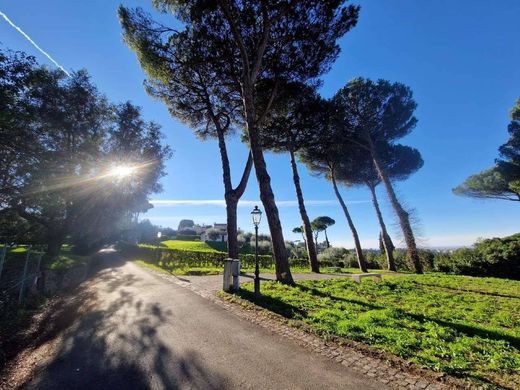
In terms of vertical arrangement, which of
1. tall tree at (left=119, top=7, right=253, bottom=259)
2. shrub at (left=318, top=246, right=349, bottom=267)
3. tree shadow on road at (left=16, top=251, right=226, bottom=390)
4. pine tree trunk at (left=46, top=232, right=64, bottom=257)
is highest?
tall tree at (left=119, top=7, right=253, bottom=259)

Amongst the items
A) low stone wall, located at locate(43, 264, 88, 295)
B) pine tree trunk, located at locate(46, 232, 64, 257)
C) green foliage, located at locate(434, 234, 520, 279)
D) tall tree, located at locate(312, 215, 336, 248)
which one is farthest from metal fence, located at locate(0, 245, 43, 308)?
tall tree, located at locate(312, 215, 336, 248)

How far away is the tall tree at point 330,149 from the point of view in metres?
18.7

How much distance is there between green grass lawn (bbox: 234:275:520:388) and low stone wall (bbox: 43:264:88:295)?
8.16 meters

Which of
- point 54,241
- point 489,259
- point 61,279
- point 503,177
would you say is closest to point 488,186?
point 503,177

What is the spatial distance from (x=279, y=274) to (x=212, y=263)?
33.3 ft

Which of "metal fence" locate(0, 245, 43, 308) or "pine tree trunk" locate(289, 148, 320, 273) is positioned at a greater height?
"pine tree trunk" locate(289, 148, 320, 273)

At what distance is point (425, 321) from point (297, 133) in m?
15.2

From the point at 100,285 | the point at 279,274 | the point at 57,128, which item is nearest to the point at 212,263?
the point at 100,285

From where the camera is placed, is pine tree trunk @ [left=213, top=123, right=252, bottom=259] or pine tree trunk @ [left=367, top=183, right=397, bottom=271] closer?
pine tree trunk @ [left=213, top=123, right=252, bottom=259]

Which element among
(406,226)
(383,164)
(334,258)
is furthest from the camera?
(334,258)

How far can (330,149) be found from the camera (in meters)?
20.6

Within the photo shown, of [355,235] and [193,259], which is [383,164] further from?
[193,259]

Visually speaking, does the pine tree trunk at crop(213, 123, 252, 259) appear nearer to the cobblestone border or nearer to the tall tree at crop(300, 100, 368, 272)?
the cobblestone border

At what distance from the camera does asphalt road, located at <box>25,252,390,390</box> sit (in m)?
3.40
